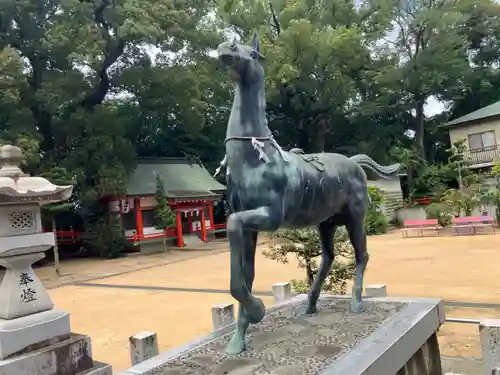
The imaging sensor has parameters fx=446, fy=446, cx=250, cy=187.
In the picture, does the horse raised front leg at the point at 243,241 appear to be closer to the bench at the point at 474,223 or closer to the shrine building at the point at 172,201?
the bench at the point at 474,223

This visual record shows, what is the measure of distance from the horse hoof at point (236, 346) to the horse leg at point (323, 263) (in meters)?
1.08

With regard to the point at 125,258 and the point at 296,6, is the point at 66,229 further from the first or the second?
the point at 296,6

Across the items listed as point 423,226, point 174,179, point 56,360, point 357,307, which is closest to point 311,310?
point 357,307

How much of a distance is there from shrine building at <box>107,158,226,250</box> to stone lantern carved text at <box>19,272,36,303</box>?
47.2ft

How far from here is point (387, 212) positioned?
72.0 feet

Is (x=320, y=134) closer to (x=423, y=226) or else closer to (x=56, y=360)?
(x=423, y=226)

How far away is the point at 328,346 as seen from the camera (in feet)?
10.7

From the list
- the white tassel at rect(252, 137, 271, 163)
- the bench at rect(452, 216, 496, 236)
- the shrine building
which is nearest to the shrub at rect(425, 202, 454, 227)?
the bench at rect(452, 216, 496, 236)

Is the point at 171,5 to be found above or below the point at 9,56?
above

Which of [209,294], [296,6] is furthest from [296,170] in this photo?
[296,6]

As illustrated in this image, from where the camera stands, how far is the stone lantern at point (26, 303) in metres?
3.77

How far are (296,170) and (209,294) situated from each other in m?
5.97

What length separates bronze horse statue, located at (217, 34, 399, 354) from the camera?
299 cm

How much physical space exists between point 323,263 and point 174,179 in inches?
696
